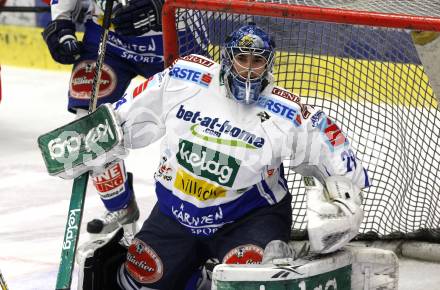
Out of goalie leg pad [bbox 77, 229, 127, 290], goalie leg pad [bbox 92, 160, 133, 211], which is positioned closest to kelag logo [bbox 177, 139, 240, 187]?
Answer: goalie leg pad [bbox 77, 229, 127, 290]

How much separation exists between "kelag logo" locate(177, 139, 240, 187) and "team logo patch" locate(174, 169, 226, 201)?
0.07 ft

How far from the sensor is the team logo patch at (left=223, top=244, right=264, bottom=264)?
3188mm

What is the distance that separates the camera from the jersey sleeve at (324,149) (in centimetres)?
312

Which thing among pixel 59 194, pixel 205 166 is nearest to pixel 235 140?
pixel 205 166

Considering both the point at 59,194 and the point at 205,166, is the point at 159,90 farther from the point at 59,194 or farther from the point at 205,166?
the point at 59,194

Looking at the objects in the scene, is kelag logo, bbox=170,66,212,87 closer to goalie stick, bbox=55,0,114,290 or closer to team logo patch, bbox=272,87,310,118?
team logo patch, bbox=272,87,310,118

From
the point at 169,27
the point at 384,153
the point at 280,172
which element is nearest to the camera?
the point at 280,172

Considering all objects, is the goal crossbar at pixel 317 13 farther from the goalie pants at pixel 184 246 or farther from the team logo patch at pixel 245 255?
the team logo patch at pixel 245 255

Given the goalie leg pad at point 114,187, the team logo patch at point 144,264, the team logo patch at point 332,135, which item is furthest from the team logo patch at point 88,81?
the team logo patch at point 332,135

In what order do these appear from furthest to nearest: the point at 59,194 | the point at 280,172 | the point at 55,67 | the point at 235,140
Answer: the point at 55,67 < the point at 59,194 < the point at 280,172 < the point at 235,140

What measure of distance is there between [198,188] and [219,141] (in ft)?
0.48

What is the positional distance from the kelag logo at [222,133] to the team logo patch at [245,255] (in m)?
0.28

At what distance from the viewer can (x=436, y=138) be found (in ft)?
12.4

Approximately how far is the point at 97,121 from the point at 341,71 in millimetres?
901
